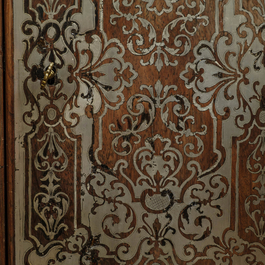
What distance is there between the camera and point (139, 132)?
823 mm

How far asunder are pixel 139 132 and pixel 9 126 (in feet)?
1.12

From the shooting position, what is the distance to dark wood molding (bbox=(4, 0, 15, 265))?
0.80 meters

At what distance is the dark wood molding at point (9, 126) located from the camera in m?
0.80

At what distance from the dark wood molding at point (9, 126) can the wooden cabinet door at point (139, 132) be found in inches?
0.4

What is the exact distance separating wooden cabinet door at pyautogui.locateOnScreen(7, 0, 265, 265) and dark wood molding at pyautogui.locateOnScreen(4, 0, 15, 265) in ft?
0.03

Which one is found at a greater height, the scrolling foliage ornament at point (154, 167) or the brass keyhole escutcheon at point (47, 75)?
the brass keyhole escutcheon at point (47, 75)

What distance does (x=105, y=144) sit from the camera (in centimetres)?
82

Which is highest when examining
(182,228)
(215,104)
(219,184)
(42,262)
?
(215,104)

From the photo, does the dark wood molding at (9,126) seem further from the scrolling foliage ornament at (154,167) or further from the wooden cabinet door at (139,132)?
the scrolling foliage ornament at (154,167)

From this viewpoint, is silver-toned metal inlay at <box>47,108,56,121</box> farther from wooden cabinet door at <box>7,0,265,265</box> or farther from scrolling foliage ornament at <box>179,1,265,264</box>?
scrolling foliage ornament at <box>179,1,265,264</box>

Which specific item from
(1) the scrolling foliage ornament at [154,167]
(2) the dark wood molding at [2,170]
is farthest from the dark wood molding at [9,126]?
(1) the scrolling foliage ornament at [154,167]

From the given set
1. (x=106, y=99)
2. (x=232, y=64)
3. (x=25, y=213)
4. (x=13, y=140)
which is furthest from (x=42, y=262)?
(x=232, y=64)

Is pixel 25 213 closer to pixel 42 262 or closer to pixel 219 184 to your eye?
pixel 42 262

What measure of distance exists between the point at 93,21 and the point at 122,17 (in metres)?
0.08
